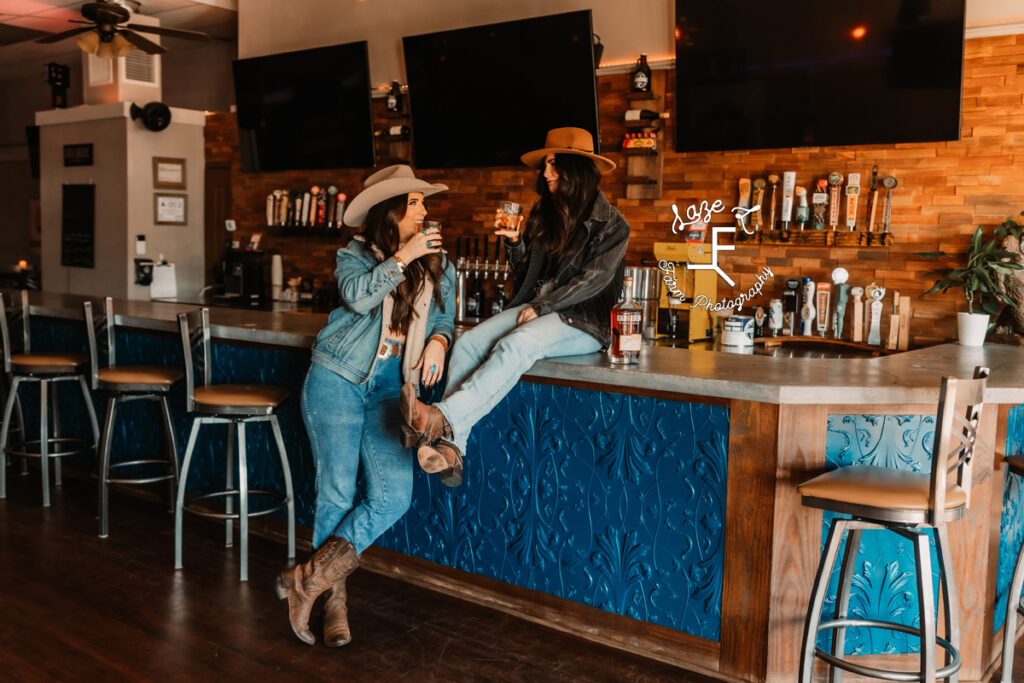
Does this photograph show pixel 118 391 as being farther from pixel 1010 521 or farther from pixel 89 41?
pixel 1010 521

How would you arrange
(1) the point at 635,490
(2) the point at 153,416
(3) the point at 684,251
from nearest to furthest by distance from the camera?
(1) the point at 635,490 → (2) the point at 153,416 → (3) the point at 684,251

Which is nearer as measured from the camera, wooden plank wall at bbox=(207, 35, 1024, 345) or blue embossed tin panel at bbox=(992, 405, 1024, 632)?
blue embossed tin panel at bbox=(992, 405, 1024, 632)

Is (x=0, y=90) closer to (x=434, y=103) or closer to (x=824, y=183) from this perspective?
(x=434, y=103)

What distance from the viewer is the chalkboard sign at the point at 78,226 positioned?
762 centimetres

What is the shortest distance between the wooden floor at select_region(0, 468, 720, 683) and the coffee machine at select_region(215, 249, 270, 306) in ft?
11.3

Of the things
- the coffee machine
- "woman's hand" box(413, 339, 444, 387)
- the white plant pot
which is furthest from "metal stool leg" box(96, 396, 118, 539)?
the white plant pot

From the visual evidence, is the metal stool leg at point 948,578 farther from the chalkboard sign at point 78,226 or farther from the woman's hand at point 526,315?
the chalkboard sign at point 78,226

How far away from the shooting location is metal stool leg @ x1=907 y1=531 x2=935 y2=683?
7.43 feet

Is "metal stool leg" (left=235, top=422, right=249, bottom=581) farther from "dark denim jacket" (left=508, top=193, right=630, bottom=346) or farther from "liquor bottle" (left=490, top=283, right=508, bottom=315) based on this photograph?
"liquor bottle" (left=490, top=283, right=508, bottom=315)

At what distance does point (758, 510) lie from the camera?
267cm

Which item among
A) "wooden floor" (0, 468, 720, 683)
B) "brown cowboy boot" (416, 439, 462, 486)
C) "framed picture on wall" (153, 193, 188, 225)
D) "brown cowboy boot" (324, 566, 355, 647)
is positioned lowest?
"wooden floor" (0, 468, 720, 683)

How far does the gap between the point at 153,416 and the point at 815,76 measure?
12.5ft

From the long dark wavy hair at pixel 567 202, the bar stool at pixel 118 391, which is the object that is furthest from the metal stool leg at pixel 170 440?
the long dark wavy hair at pixel 567 202

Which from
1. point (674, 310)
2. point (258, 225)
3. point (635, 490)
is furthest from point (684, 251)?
point (258, 225)
